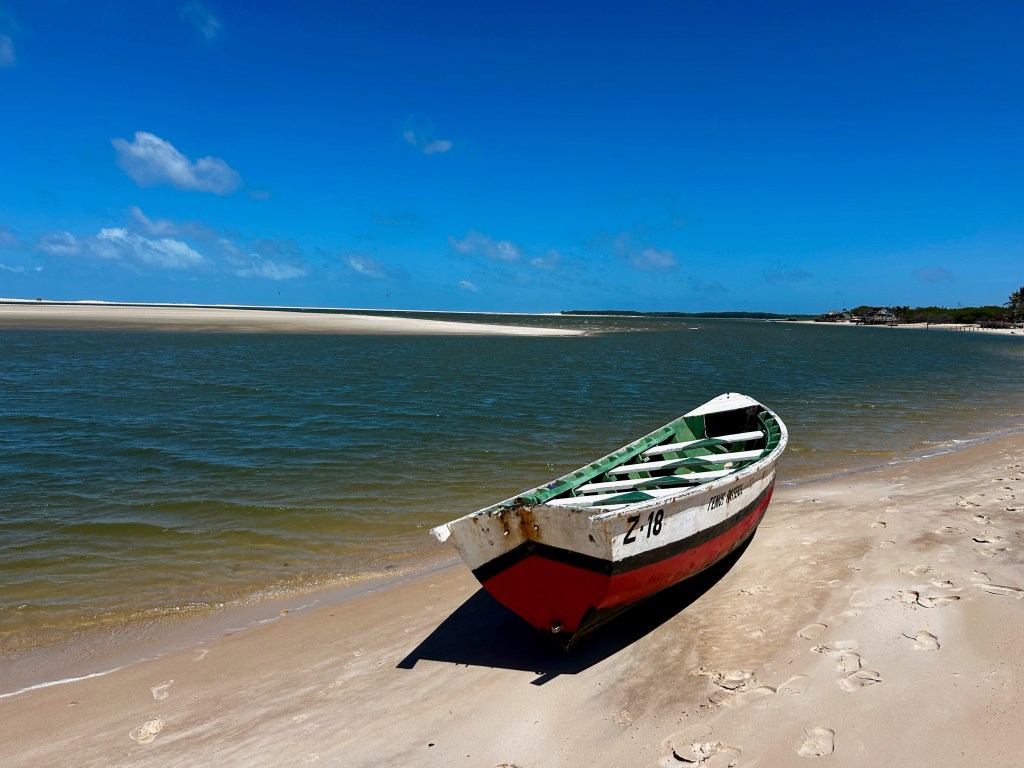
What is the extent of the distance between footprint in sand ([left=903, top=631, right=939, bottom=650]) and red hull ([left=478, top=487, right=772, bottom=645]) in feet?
6.07

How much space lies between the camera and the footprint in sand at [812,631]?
462 cm

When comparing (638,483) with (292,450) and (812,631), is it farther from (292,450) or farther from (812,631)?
(292,450)

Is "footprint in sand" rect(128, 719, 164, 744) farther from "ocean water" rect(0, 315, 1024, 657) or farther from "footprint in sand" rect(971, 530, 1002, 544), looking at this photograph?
"footprint in sand" rect(971, 530, 1002, 544)

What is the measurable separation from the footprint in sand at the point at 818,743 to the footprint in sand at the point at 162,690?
4.51 metres

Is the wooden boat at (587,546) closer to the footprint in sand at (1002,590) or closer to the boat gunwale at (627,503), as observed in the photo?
the boat gunwale at (627,503)

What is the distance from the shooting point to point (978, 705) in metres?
3.63

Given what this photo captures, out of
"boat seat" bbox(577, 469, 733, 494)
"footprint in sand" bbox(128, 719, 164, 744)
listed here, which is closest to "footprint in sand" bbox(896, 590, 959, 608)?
"boat seat" bbox(577, 469, 733, 494)

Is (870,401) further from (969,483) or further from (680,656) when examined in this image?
(680,656)

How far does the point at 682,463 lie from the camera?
7.14 m

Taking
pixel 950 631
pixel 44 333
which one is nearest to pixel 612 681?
pixel 950 631

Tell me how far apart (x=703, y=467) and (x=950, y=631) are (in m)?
3.39

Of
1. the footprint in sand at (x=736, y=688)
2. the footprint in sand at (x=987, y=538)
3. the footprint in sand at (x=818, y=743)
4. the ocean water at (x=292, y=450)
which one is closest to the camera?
the footprint in sand at (x=818, y=743)

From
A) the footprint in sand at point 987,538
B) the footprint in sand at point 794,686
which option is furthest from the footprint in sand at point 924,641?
the footprint in sand at point 987,538

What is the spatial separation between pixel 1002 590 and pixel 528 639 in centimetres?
418
